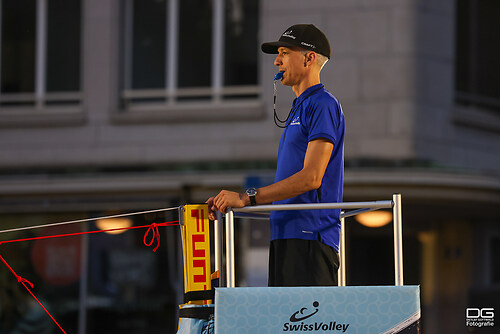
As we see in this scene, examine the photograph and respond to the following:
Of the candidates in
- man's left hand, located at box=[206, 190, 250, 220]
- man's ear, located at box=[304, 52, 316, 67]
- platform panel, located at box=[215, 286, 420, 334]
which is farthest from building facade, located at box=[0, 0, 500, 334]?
platform panel, located at box=[215, 286, 420, 334]

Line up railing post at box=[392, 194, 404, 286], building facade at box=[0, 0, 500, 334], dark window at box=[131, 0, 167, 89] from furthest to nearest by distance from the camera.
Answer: dark window at box=[131, 0, 167, 89] < building facade at box=[0, 0, 500, 334] < railing post at box=[392, 194, 404, 286]

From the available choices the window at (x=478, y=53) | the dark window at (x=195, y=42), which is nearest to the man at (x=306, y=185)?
the dark window at (x=195, y=42)

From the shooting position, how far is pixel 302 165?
4.31m

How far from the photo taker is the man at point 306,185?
13.7ft

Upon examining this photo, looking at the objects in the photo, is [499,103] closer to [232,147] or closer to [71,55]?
[232,147]

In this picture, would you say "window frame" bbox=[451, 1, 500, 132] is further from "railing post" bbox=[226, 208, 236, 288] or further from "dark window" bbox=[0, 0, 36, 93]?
"railing post" bbox=[226, 208, 236, 288]

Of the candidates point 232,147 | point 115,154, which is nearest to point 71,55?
point 115,154

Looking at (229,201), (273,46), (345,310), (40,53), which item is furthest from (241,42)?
(345,310)

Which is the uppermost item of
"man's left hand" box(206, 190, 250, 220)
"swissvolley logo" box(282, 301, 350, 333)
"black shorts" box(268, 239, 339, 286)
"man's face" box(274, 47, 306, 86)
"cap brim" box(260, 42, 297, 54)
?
"cap brim" box(260, 42, 297, 54)

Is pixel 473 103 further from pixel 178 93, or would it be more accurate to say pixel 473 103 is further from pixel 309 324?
pixel 309 324

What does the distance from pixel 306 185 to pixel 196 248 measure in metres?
0.61

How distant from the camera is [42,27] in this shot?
550 inches

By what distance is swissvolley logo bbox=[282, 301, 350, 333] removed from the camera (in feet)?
12.7

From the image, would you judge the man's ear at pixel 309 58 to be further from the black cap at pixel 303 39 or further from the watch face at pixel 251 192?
the watch face at pixel 251 192
